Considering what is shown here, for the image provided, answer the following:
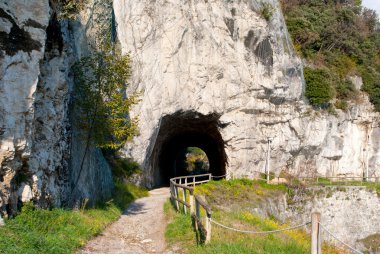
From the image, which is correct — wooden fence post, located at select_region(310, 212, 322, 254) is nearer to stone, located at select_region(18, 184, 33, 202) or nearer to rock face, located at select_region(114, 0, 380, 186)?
stone, located at select_region(18, 184, 33, 202)

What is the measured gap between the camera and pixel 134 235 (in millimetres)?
11406

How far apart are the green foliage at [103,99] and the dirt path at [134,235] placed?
2730mm

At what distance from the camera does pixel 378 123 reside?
31438mm

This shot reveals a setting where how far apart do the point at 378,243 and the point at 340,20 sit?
20576 mm

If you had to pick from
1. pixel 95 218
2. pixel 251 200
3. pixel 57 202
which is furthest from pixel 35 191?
pixel 251 200

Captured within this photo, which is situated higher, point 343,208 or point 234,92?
point 234,92

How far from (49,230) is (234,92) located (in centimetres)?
1891

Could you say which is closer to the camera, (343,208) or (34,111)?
(34,111)

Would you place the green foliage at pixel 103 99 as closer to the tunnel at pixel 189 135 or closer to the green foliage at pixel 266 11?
the tunnel at pixel 189 135

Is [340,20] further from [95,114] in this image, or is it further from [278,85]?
[95,114]

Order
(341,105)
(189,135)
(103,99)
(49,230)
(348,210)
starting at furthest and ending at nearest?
(189,135) → (341,105) → (348,210) → (103,99) → (49,230)

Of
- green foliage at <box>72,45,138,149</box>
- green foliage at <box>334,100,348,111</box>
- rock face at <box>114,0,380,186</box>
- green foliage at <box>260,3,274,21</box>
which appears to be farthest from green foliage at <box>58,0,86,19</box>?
green foliage at <box>334,100,348,111</box>

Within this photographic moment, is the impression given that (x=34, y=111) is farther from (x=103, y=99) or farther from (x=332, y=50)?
(x=332, y=50)

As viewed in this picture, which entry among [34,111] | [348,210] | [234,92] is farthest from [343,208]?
[34,111]
